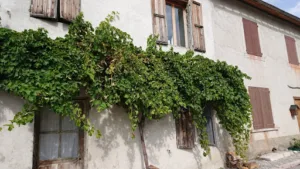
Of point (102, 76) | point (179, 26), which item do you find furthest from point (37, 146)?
point (179, 26)

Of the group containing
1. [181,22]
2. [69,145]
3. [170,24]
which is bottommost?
[69,145]

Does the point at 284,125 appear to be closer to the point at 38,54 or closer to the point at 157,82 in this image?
the point at 157,82

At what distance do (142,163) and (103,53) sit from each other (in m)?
2.45

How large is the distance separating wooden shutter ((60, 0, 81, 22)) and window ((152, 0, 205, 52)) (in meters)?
2.15

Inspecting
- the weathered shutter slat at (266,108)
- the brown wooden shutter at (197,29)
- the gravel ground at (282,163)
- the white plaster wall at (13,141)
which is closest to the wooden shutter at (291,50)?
the weathered shutter slat at (266,108)

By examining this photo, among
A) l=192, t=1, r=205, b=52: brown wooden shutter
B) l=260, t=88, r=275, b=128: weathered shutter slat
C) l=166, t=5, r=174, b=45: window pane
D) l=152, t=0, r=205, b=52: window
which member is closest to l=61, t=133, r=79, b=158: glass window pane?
l=152, t=0, r=205, b=52: window

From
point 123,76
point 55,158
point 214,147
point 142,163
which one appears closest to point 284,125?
A: point 214,147

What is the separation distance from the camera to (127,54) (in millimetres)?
3682

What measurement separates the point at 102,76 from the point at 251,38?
6355 millimetres

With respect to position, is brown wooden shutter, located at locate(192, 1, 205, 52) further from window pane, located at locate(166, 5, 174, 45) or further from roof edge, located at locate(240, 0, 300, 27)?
roof edge, located at locate(240, 0, 300, 27)

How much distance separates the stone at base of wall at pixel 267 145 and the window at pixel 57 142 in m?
5.22

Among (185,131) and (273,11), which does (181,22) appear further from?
(273,11)

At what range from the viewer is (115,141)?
407cm

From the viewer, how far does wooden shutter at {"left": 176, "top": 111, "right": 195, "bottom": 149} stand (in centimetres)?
487
